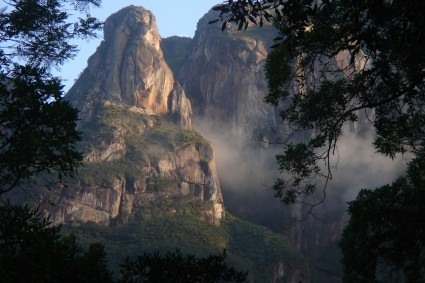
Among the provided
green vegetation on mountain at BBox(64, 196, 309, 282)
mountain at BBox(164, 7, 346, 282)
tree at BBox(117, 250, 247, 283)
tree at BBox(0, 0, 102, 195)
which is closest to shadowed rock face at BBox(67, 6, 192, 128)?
mountain at BBox(164, 7, 346, 282)

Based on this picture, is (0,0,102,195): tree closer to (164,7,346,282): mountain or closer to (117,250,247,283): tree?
(117,250,247,283): tree

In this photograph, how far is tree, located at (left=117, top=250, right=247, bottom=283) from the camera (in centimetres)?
680

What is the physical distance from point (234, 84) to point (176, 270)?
115m

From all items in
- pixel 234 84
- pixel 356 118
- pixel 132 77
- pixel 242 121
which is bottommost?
pixel 356 118

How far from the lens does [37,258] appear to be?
21.6ft

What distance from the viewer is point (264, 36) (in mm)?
126438

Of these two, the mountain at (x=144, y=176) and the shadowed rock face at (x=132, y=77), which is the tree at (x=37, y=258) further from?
the shadowed rock face at (x=132, y=77)

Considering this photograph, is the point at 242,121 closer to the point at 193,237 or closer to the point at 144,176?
the point at 144,176

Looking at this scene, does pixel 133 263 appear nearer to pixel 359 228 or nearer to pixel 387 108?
pixel 387 108

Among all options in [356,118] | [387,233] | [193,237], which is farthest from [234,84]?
[356,118]

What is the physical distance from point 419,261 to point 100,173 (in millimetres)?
80916

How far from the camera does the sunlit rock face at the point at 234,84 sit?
11888 centimetres

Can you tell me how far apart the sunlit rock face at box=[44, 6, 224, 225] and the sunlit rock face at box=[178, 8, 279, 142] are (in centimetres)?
983

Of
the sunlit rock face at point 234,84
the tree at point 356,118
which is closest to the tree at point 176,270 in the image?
the tree at point 356,118
